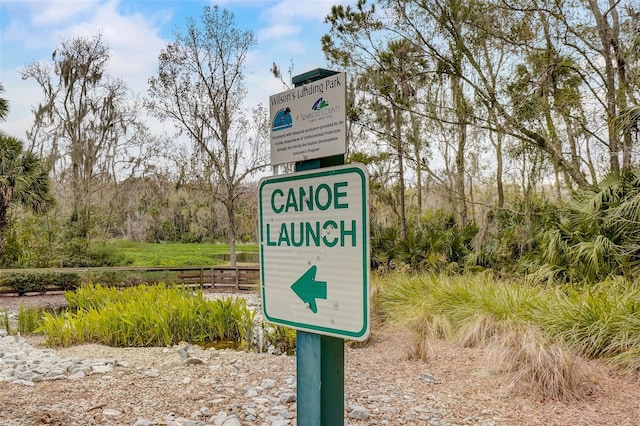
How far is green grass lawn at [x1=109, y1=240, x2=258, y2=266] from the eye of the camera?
2328 cm

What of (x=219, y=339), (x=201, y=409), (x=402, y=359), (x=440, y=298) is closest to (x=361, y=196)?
(x=201, y=409)

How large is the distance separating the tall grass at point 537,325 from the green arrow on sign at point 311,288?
3644mm

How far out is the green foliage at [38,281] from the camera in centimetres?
1408

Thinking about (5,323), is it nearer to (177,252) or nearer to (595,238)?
(595,238)

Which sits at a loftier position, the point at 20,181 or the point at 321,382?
the point at 20,181

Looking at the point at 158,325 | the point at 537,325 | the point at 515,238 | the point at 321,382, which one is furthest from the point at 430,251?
the point at 321,382

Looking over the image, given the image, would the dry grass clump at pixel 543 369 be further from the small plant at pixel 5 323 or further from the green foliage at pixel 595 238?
the small plant at pixel 5 323

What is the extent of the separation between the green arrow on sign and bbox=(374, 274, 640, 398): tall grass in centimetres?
364

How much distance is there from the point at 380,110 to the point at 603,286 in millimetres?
9201

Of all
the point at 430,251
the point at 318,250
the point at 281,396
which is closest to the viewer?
the point at 318,250

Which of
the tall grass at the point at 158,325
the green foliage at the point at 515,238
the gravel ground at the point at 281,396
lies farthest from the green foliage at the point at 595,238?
the tall grass at the point at 158,325

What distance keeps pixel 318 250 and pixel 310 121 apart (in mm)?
356

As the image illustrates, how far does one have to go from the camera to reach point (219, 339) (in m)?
7.05

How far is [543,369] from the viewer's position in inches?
169
